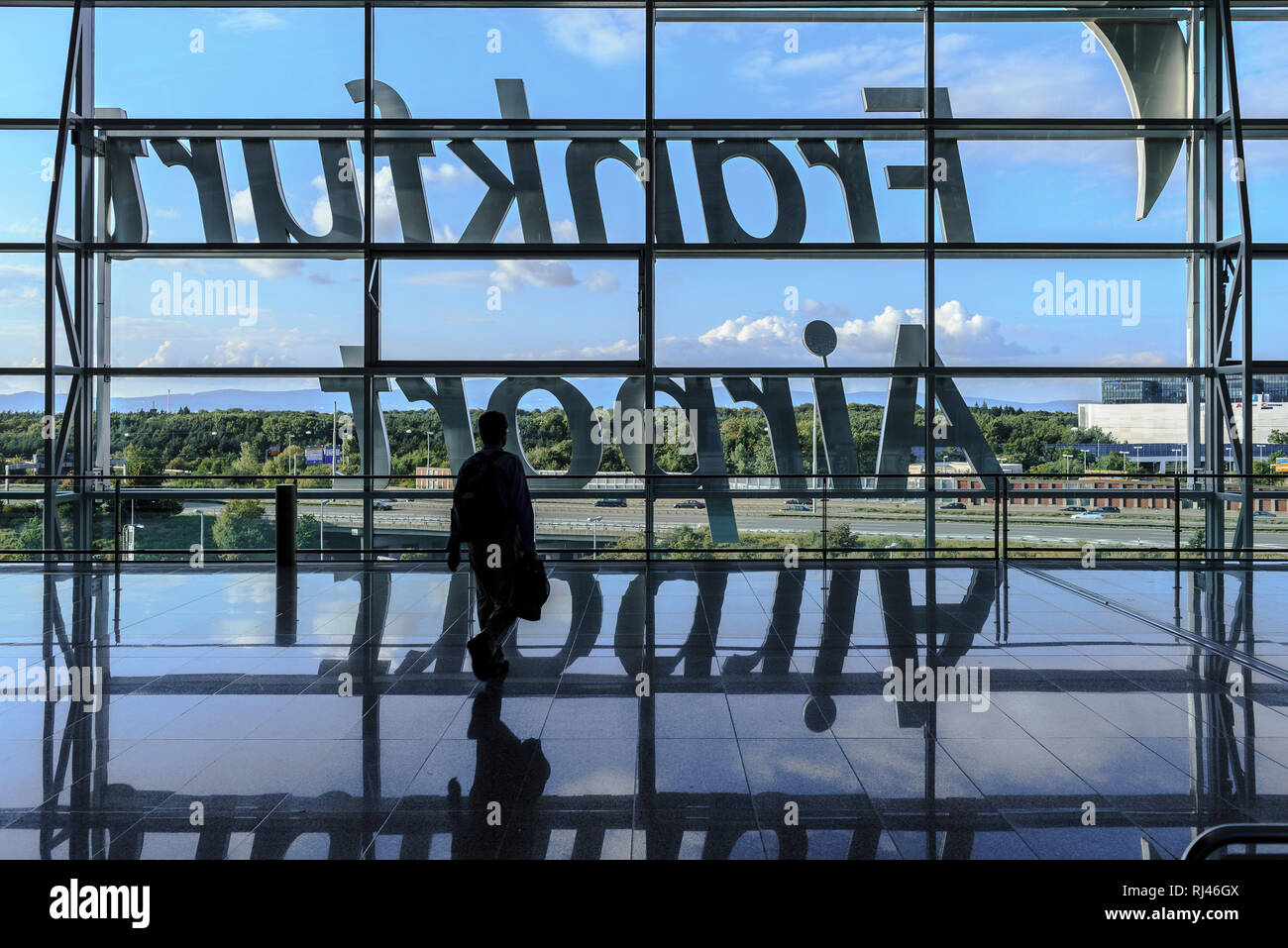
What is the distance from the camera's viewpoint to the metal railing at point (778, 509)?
29.2 feet

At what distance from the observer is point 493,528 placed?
4.57m

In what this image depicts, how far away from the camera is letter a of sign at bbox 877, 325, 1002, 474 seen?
9.01 meters

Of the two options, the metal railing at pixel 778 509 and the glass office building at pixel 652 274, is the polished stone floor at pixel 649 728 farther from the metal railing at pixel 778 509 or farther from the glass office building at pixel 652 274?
the glass office building at pixel 652 274

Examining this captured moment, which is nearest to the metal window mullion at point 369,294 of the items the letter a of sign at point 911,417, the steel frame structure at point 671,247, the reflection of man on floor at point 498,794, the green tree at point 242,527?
the steel frame structure at point 671,247

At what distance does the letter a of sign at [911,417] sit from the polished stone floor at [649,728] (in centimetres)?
270

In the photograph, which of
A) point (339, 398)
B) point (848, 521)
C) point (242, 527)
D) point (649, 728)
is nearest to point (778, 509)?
point (848, 521)

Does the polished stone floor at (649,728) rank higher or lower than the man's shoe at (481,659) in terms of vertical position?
lower

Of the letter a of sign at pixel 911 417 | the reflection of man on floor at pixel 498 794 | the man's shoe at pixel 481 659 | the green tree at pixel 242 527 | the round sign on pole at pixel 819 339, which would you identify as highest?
the round sign on pole at pixel 819 339

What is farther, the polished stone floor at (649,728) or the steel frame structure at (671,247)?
the steel frame structure at (671,247)

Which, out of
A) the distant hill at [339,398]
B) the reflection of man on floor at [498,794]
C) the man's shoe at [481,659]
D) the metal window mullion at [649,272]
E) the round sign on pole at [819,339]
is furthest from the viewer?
the distant hill at [339,398]
